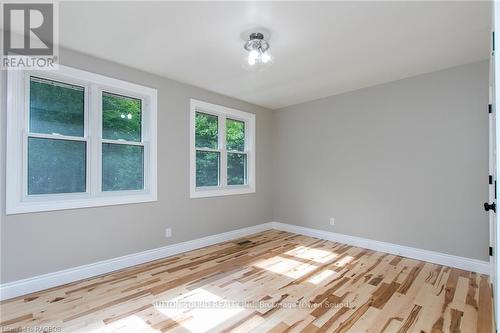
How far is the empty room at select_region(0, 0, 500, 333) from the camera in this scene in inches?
84.4

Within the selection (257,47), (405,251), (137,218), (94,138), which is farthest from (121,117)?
(405,251)

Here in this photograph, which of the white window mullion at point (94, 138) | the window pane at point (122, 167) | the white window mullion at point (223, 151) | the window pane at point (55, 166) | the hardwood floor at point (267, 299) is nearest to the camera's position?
the hardwood floor at point (267, 299)

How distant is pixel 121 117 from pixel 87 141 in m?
0.53

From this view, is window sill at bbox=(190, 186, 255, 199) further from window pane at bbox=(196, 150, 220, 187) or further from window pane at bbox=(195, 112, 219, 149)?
window pane at bbox=(195, 112, 219, 149)

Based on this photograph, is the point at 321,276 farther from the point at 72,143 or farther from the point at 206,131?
the point at 72,143

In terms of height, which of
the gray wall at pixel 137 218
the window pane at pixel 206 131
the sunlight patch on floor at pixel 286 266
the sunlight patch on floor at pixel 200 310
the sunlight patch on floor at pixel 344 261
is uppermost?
the window pane at pixel 206 131

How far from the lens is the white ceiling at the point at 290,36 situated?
2.08m

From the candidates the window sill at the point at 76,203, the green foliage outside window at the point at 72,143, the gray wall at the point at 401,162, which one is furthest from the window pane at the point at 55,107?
the gray wall at the point at 401,162

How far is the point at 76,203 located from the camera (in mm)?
2785

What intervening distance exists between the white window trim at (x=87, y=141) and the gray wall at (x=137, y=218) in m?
0.07

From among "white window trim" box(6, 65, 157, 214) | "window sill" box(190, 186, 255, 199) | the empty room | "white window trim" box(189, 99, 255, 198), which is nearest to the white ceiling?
the empty room

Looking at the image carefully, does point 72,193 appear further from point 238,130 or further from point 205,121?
point 238,130

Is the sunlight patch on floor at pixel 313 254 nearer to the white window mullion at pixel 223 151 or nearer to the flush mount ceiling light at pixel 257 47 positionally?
the white window mullion at pixel 223 151

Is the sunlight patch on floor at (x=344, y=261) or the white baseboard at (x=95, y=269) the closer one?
the white baseboard at (x=95, y=269)
